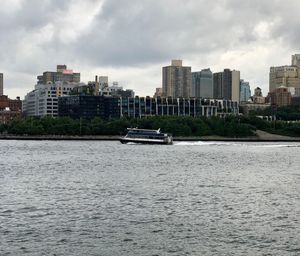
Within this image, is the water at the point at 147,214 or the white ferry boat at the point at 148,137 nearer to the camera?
the water at the point at 147,214

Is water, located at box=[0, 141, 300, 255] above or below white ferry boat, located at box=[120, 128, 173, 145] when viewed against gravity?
below

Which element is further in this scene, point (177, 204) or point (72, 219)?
point (177, 204)

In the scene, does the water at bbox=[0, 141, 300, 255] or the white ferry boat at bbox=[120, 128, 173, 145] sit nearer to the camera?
the water at bbox=[0, 141, 300, 255]

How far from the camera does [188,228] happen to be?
3428 centimetres

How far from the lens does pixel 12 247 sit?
29.4 metres

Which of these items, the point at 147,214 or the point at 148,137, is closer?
the point at 147,214

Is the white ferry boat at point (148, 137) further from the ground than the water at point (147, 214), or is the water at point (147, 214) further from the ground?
the white ferry boat at point (148, 137)

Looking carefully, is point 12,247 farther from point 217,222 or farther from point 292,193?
point 292,193

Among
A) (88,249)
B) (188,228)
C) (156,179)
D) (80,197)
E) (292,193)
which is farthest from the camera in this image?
(156,179)

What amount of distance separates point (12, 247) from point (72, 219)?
7.19m

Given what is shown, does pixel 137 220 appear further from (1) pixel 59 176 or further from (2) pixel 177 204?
(1) pixel 59 176

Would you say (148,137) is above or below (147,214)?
above

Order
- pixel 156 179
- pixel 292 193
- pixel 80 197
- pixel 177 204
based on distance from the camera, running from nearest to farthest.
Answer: pixel 177 204 → pixel 80 197 → pixel 292 193 → pixel 156 179

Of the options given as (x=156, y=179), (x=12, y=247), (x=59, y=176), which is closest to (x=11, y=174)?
(x=59, y=176)
